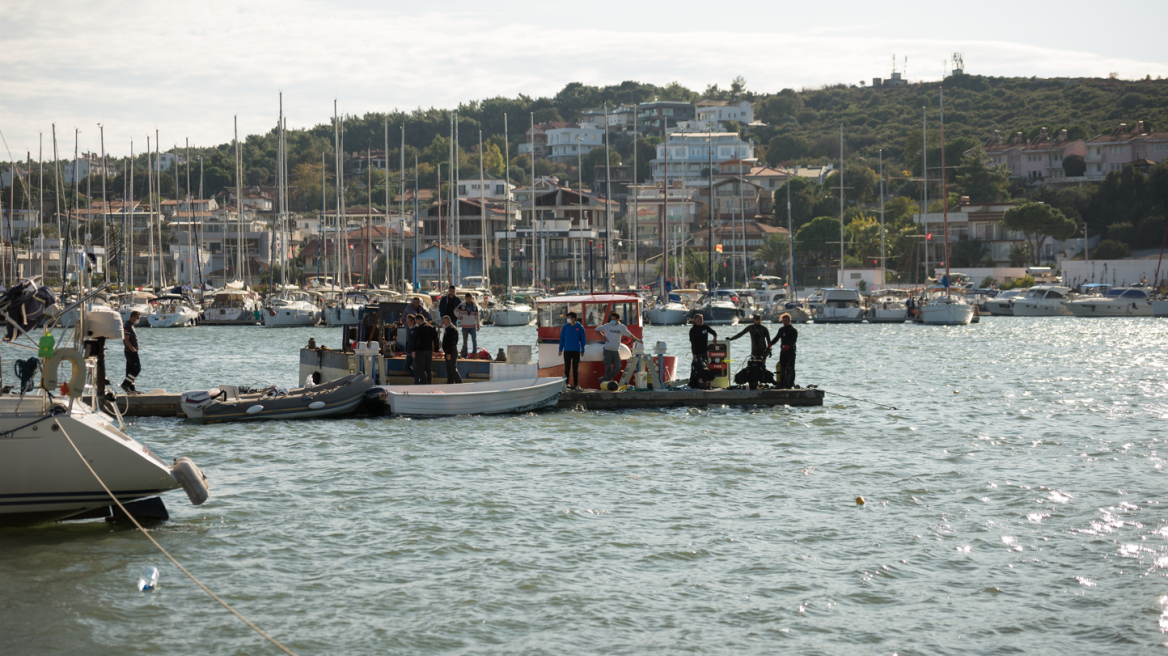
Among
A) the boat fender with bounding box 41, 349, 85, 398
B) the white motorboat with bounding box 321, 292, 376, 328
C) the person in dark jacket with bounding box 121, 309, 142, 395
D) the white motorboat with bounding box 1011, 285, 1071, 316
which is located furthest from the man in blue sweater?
the white motorboat with bounding box 1011, 285, 1071, 316

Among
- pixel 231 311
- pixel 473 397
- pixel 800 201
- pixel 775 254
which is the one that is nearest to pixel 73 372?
pixel 473 397

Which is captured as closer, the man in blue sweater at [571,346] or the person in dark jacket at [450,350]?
the man in blue sweater at [571,346]

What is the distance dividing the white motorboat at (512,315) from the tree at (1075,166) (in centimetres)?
7948

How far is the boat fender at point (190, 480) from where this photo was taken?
12.0 meters

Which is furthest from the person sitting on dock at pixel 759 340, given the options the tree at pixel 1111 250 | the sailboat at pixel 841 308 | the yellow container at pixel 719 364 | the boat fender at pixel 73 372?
the tree at pixel 1111 250

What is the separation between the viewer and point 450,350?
22.7 m

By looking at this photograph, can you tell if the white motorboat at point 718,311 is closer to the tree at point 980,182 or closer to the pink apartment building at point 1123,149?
the tree at point 980,182

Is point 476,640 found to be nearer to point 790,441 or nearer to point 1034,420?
point 790,441

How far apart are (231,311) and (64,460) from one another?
62.7 meters

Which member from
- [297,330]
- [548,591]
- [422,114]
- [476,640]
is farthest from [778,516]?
[422,114]

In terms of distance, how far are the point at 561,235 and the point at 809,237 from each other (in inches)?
930

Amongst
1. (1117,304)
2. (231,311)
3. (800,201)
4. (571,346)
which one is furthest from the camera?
(800,201)

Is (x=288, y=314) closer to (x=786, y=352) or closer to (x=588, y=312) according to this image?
(x=588, y=312)

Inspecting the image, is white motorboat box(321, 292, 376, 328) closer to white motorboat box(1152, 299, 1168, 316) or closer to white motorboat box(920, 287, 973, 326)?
white motorboat box(920, 287, 973, 326)
